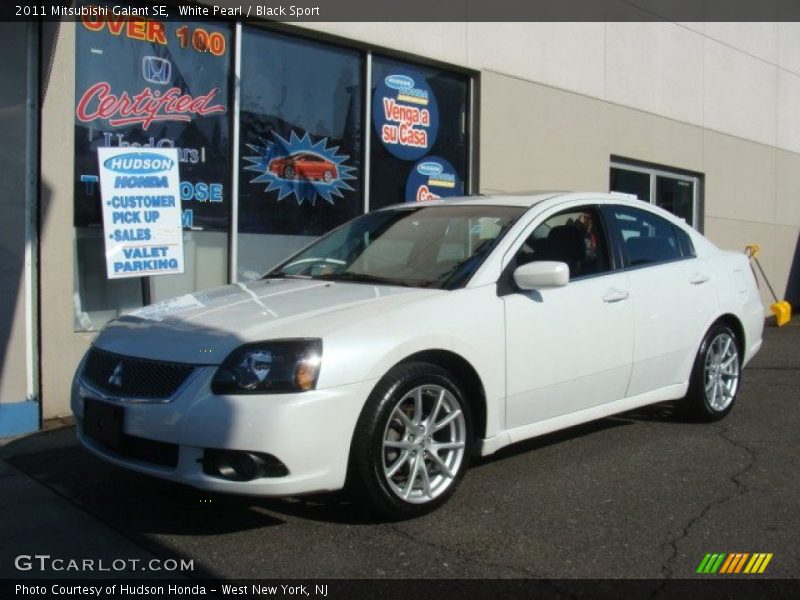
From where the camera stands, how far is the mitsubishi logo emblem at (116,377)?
164 inches

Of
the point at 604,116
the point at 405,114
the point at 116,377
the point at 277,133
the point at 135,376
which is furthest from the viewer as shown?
the point at 604,116

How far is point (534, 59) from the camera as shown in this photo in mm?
10914

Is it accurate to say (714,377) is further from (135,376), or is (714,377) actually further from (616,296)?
(135,376)

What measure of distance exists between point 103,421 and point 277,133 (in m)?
4.77

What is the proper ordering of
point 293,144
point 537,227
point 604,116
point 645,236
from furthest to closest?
point 604,116 → point 293,144 → point 645,236 → point 537,227

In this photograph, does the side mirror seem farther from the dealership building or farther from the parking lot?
the dealership building

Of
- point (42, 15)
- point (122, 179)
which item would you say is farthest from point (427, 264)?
point (42, 15)

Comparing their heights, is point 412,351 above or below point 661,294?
below

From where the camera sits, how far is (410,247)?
17.0 feet

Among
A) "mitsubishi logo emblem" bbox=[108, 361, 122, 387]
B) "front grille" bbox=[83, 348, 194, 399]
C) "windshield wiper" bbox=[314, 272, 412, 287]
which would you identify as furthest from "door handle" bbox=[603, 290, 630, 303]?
"mitsubishi logo emblem" bbox=[108, 361, 122, 387]

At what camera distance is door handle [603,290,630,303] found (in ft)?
17.1

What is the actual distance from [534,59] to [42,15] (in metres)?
6.21

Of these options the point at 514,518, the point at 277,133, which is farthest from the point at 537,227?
the point at 277,133

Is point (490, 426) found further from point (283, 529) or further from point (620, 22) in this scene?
point (620, 22)
